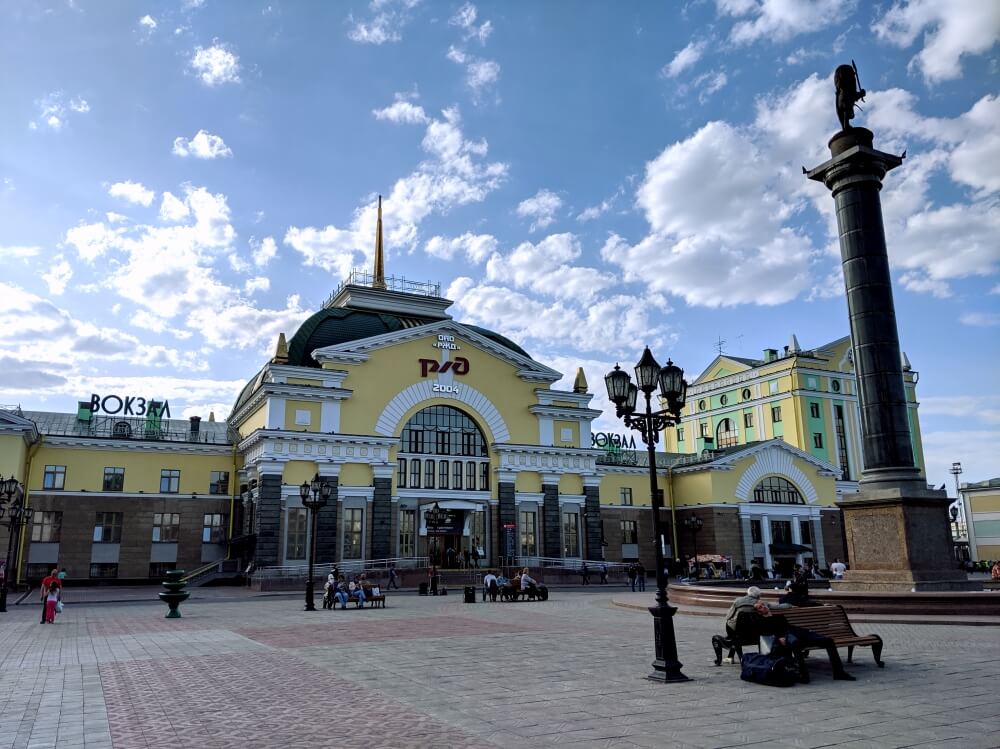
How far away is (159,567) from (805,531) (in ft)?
144

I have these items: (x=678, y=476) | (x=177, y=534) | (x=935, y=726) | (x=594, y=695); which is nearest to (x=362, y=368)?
(x=177, y=534)

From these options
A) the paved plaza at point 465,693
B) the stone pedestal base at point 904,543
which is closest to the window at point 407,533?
the paved plaza at point 465,693

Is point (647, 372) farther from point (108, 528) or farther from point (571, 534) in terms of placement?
point (108, 528)

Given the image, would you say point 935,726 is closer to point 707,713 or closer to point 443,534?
point 707,713

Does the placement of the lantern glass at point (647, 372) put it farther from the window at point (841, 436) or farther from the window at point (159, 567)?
the window at point (841, 436)

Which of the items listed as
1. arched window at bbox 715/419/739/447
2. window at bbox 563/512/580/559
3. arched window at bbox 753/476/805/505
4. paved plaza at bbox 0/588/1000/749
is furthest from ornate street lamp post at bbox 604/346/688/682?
arched window at bbox 715/419/739/447

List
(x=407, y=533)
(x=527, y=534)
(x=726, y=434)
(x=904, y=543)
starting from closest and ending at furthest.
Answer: (x=904, y=543)
(x=407, y=533)
(x=527, y=534)
(x=726, y=434)

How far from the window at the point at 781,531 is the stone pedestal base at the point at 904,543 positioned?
38150 mm

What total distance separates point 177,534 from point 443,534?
602 inches

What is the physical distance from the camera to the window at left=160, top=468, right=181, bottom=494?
147ft

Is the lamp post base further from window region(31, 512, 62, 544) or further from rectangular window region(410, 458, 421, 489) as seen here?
window region(31, 512, 62, 544)

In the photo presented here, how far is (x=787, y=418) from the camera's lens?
228 ft

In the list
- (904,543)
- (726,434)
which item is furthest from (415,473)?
(726,434)

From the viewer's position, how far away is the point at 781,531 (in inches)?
2206
